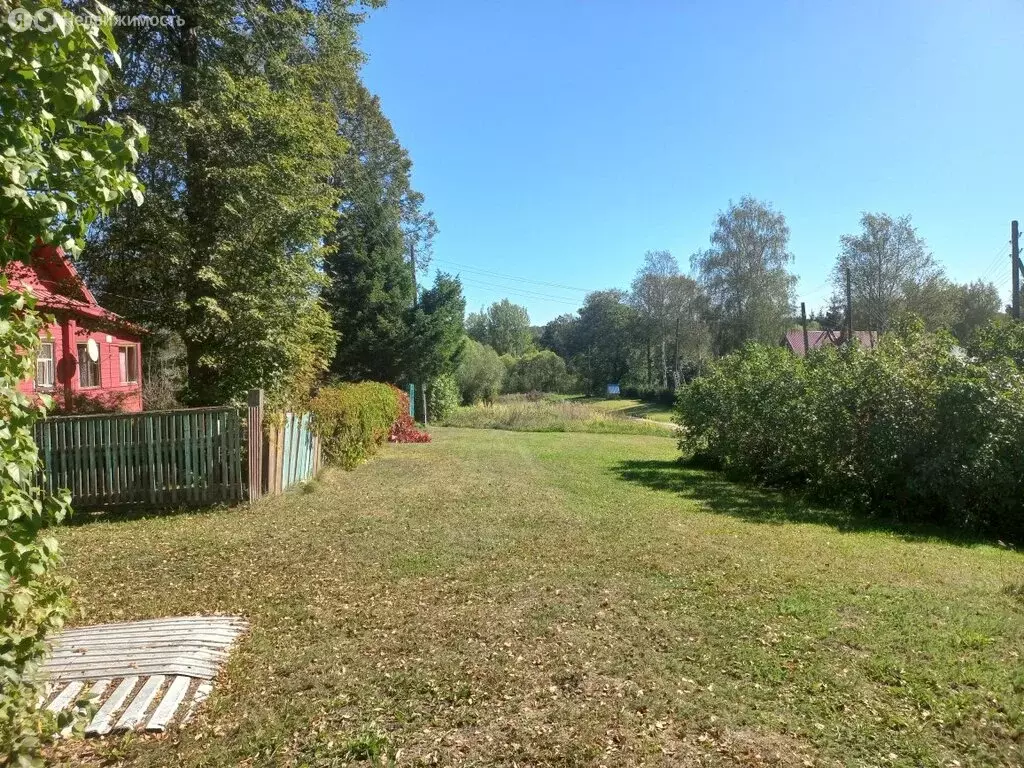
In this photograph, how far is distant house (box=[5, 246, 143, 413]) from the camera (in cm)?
1157

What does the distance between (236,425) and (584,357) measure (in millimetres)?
64408

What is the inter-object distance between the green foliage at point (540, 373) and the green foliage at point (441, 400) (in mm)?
30969

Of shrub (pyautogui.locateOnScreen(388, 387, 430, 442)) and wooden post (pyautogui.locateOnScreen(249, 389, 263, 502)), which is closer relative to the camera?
wooden post (pyautogui.locateOnScreen(249, 389, 263, 502))

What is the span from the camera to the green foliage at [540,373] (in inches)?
2633

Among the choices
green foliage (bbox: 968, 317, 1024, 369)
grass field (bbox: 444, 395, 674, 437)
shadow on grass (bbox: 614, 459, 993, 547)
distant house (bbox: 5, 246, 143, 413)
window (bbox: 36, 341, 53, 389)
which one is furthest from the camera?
grass field (bbox: 444, 395, 674, 437)

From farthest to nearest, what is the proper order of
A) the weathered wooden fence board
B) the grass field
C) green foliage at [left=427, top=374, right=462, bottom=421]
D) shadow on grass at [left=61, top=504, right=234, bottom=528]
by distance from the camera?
green foliage at [left=427, top=374, right=462, bottom=421] → the grass field → the weathered wooden fence board → shadow on grass at [left=61, top=504, right=234, bottom=528]

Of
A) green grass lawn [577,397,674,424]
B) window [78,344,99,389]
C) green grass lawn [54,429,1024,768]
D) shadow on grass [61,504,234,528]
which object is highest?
window [78,344,99,389]

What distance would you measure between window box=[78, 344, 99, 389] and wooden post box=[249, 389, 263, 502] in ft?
35.9

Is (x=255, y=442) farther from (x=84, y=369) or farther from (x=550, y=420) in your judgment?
(x=550, y=420)

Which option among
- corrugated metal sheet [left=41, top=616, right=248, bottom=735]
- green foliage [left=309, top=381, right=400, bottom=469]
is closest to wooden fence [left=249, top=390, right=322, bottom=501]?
green foliage [left=309, top=381, right=400, bottom=469]

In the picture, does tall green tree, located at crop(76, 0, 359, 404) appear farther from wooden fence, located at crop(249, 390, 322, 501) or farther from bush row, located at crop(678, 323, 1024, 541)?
bush row, located at crop(678, 323, 1024, 541)

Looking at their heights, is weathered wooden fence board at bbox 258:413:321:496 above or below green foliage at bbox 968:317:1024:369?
below

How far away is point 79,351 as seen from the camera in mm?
17734

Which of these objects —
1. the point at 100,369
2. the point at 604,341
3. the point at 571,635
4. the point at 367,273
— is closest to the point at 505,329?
the point at 604,341
